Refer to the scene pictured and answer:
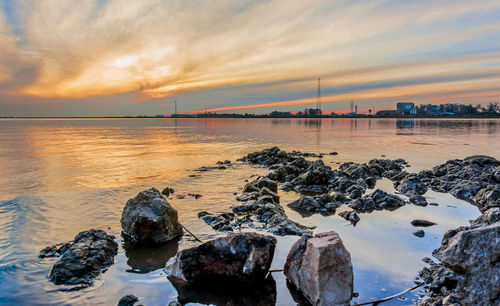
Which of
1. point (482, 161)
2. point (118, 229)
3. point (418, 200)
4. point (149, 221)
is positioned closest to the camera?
point (149, 221)

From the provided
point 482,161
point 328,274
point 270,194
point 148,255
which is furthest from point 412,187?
point 148,255

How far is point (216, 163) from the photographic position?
22.1 m

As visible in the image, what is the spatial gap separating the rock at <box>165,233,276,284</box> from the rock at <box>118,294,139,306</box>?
887mm

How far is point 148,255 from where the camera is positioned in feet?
23.5

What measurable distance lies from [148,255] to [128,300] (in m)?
1.90

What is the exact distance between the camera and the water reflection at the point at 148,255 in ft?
21.5

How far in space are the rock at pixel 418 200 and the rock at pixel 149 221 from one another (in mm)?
9041

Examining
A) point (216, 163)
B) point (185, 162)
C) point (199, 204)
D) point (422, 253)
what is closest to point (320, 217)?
point (422, 253)

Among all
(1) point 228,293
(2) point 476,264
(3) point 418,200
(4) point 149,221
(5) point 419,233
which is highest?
(2) point 476,264

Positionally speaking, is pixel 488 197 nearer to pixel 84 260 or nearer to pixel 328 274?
pixel 328 274

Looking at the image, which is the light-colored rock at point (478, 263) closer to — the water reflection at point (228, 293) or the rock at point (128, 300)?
the water reflection at point (228, 293)

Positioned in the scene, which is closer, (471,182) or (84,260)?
(84,260)

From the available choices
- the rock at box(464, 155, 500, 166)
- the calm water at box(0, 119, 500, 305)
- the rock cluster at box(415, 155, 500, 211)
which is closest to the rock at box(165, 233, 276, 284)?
the calm water at box(0, 119, 500, 305)

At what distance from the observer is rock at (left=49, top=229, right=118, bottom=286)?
594 centimetres
